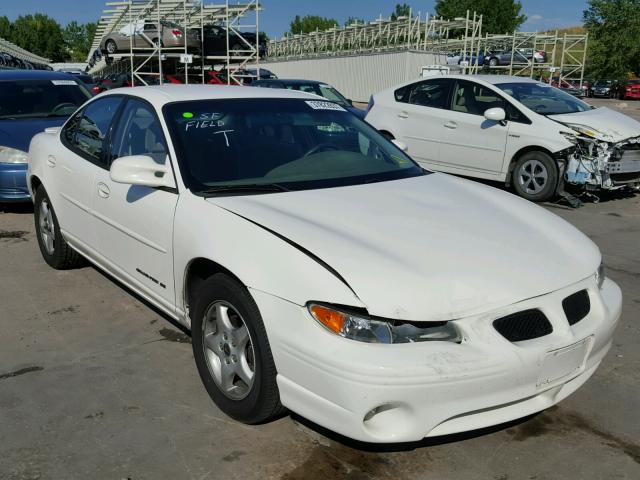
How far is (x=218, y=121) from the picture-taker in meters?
3.65

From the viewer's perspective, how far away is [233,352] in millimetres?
2895

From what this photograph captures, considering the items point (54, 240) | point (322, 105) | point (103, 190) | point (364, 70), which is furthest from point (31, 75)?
point (364, 70)

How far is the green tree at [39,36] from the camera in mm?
94250

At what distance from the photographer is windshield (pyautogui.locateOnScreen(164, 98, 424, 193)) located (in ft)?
11.1

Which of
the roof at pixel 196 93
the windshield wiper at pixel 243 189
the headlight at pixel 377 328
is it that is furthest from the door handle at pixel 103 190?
the headlight at pixel 377 328

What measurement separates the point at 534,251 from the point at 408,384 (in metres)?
0.96

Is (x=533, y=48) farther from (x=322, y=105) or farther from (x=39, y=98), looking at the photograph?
(x=322, y=105)

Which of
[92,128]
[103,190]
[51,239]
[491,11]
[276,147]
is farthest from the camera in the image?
[491,11]

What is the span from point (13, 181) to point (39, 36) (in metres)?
102

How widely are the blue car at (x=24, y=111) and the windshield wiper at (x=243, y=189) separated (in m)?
4.50

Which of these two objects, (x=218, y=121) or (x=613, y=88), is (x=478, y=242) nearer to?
(x=218, y=121)

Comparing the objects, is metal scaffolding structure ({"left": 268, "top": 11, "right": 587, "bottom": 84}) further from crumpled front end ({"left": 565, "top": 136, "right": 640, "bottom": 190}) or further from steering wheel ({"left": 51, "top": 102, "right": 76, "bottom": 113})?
steering wheel ({"left": 51, "top": 102, "right": 76, "bottom": 113})

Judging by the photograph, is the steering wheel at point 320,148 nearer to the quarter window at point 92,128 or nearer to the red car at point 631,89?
the quarter window at point 92,128

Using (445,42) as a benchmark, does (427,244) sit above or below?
below
